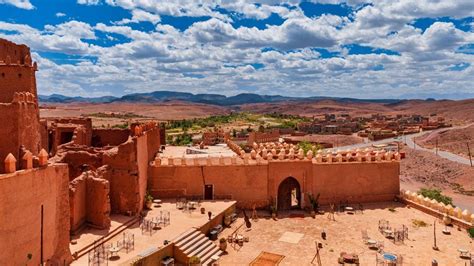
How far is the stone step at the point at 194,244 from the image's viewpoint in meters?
18.7

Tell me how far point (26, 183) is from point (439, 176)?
60.9m

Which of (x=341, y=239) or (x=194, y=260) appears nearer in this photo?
(x=194, y=260)

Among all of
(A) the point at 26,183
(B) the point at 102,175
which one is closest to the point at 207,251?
(B) the point at 102,175

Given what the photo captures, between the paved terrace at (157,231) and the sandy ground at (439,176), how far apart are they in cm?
3339

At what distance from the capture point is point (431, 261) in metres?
19.2

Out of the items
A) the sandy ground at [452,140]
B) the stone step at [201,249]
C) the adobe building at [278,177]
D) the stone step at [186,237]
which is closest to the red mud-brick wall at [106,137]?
the adobe building at [278,177]

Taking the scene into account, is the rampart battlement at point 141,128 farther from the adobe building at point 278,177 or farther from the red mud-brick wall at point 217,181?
the red mud-brick wall at point 217,181

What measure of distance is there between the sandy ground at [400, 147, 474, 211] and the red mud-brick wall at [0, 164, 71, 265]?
1659 inches

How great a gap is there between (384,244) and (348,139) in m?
78.6

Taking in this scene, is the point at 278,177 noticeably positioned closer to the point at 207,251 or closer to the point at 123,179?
the point at 207,251

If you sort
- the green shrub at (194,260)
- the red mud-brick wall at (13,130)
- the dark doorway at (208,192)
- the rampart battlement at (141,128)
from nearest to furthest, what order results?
the red mud-brick wall at (13,130), the green shrub at (194,260), the rampart battlement at (141,128), the dark doorway at (208,192)

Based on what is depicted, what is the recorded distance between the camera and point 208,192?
89.0 ft

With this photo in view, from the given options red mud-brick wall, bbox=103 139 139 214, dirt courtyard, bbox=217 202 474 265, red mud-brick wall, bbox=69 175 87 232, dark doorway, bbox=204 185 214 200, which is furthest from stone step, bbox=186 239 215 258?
dark doorway, bbox=204 185 214 200

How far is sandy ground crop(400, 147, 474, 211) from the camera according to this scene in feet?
167
